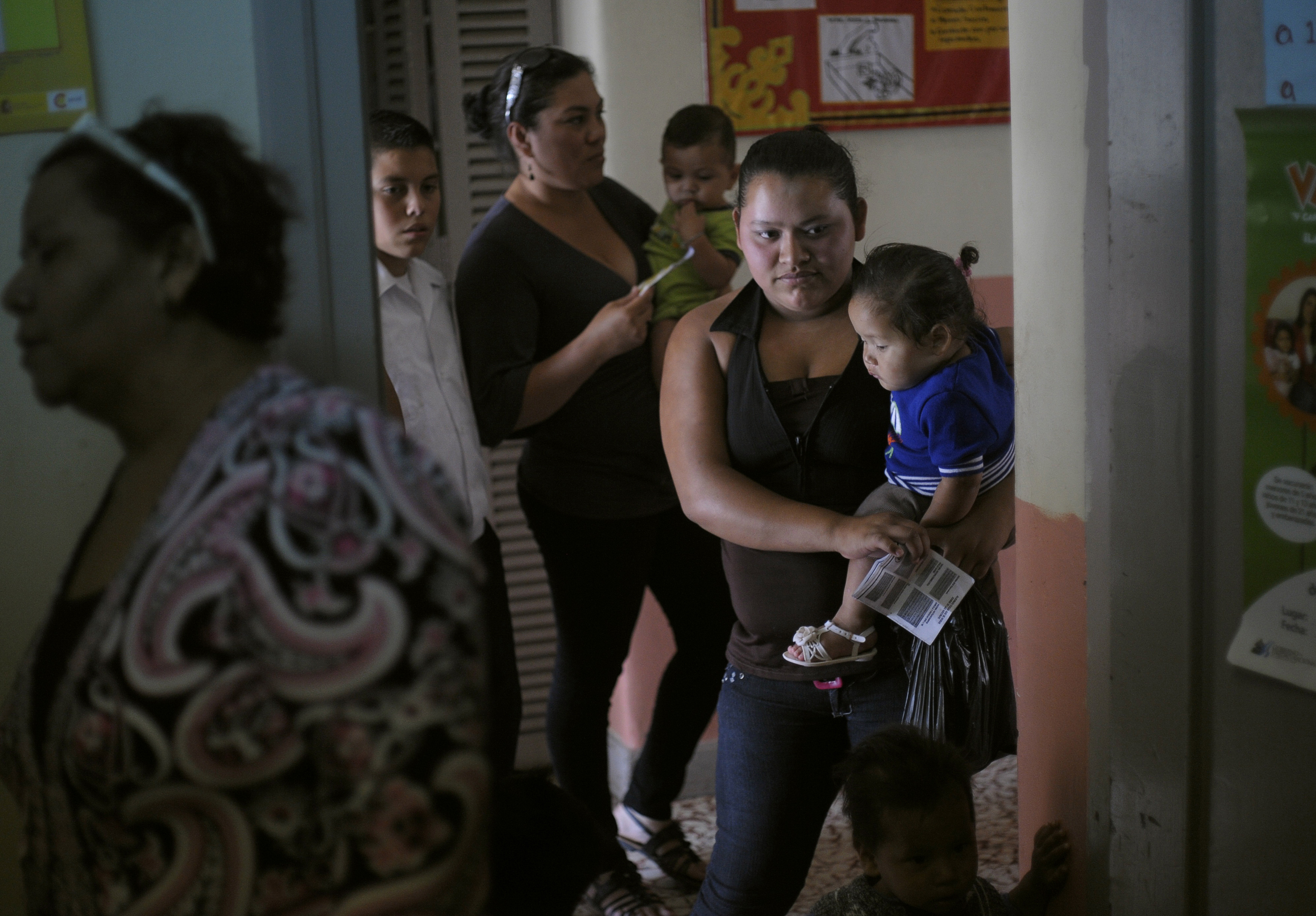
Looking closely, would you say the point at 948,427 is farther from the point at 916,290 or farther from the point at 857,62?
the point at 857,62

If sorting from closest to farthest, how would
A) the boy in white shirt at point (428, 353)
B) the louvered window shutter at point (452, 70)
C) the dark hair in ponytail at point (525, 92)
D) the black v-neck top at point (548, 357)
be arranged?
the boy in white shirt at point (428, 353)
the black v-neck top at point (548, 357)
the dark hair in ponytail at point (525, 92)
the louvered window shutter at point (452, 70)

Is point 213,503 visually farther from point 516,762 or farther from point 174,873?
point 516,762

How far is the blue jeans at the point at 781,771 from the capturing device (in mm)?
1758

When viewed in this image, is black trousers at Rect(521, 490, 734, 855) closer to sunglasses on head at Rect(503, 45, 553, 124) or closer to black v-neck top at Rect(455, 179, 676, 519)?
black v-neck top at Rect(455, 179, 676, 519)

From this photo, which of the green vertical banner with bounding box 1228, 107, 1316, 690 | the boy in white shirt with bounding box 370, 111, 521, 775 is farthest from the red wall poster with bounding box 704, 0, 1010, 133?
the green vertical banner with bounding box 1228, 107, 1316, 690

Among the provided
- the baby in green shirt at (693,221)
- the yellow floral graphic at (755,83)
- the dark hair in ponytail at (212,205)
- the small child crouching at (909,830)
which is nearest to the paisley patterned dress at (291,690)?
the dark hair in ponytail at (212,205)

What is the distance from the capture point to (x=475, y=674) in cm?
83

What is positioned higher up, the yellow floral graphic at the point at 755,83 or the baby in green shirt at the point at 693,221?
the yellow floral graphic at the point at 755,83

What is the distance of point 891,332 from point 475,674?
3.34ft

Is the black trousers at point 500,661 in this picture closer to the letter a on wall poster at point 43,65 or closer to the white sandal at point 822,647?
the white sandal at point 822,647

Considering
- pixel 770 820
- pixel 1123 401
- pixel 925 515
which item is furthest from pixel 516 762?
pixel 1123 401

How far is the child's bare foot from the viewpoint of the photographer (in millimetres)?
1776

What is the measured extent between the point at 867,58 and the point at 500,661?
214cm

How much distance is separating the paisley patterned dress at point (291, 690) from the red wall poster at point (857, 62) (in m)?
2.52
